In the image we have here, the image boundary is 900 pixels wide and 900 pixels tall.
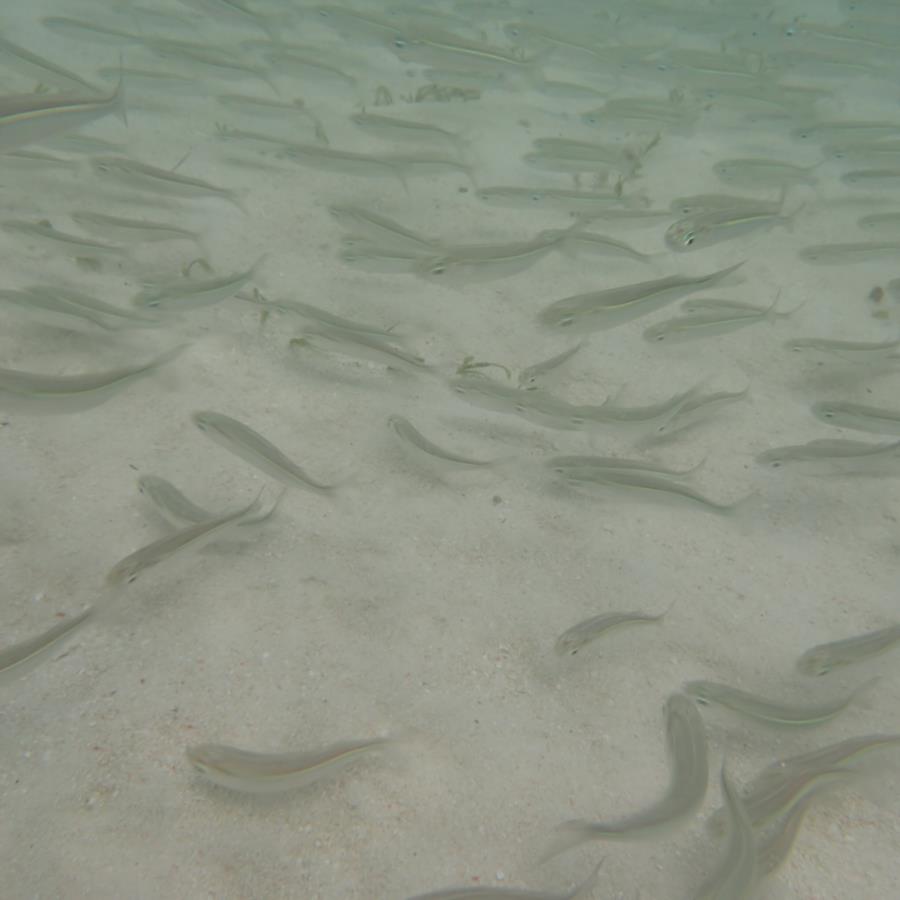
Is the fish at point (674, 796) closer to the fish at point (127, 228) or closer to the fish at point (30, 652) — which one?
the fish at point (30, 652)

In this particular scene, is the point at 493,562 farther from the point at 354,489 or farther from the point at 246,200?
the point at 246,200

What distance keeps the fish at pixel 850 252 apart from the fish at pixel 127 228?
16.3 ft

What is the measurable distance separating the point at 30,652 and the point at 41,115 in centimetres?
261

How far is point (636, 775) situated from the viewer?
2457mm

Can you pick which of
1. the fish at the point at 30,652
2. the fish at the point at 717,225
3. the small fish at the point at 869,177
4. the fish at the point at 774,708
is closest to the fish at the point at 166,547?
the fish at the point at 30,652

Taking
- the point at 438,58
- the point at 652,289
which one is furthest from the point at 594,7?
the point at 652,289

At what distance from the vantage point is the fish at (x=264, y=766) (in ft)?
6.63

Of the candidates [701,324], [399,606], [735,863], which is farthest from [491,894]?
[701,324]

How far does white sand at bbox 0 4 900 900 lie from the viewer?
2123 mm

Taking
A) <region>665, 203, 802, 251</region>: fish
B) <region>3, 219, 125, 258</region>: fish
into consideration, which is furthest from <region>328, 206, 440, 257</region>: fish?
<region>665, 203, 802, 251</region>: fish

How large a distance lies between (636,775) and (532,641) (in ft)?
2.18

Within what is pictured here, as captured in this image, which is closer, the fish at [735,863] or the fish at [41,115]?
the fish at [735,863]

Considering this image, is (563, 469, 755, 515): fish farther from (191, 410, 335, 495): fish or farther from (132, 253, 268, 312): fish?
(132, 253, 268, 312): fish

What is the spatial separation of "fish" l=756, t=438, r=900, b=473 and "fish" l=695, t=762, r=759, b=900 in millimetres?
2165
